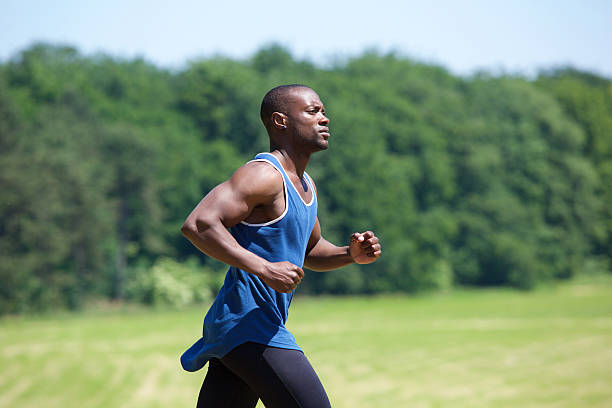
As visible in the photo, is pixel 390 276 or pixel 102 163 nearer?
pixel 102 163

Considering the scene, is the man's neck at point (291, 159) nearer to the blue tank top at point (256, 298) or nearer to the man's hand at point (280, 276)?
the blue tank top at point (256, 298)

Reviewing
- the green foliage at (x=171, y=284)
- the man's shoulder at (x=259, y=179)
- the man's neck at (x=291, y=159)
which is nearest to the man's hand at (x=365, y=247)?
the man's neck at (x=291, y=159)

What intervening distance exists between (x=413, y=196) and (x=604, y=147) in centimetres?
1800

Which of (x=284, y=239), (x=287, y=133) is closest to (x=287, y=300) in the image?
(x=284, y=239)

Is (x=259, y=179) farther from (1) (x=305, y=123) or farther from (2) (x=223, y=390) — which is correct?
(2) (x=223, y=390)

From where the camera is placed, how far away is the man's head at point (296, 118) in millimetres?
3500

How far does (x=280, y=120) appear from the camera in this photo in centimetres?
352

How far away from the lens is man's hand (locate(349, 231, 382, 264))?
12.1ft

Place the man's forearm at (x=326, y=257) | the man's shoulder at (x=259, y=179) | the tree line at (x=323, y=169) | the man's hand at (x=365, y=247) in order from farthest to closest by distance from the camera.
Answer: the tree line at (x=323, y=169) → the man's forearm at (x=326, y=257) → the man's hand at (x=365, y=247) → the man's shoulder at (x=259, y=179)

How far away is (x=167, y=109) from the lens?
46.7 meters

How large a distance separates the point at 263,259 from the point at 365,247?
76 centimetres

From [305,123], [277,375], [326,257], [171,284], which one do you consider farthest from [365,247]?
[171,284]

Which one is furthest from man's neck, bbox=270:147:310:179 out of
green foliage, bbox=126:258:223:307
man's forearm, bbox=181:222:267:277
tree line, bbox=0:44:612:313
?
green foliage, bbox=126:258:223:307

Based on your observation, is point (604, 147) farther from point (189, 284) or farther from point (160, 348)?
point (160, 348)
